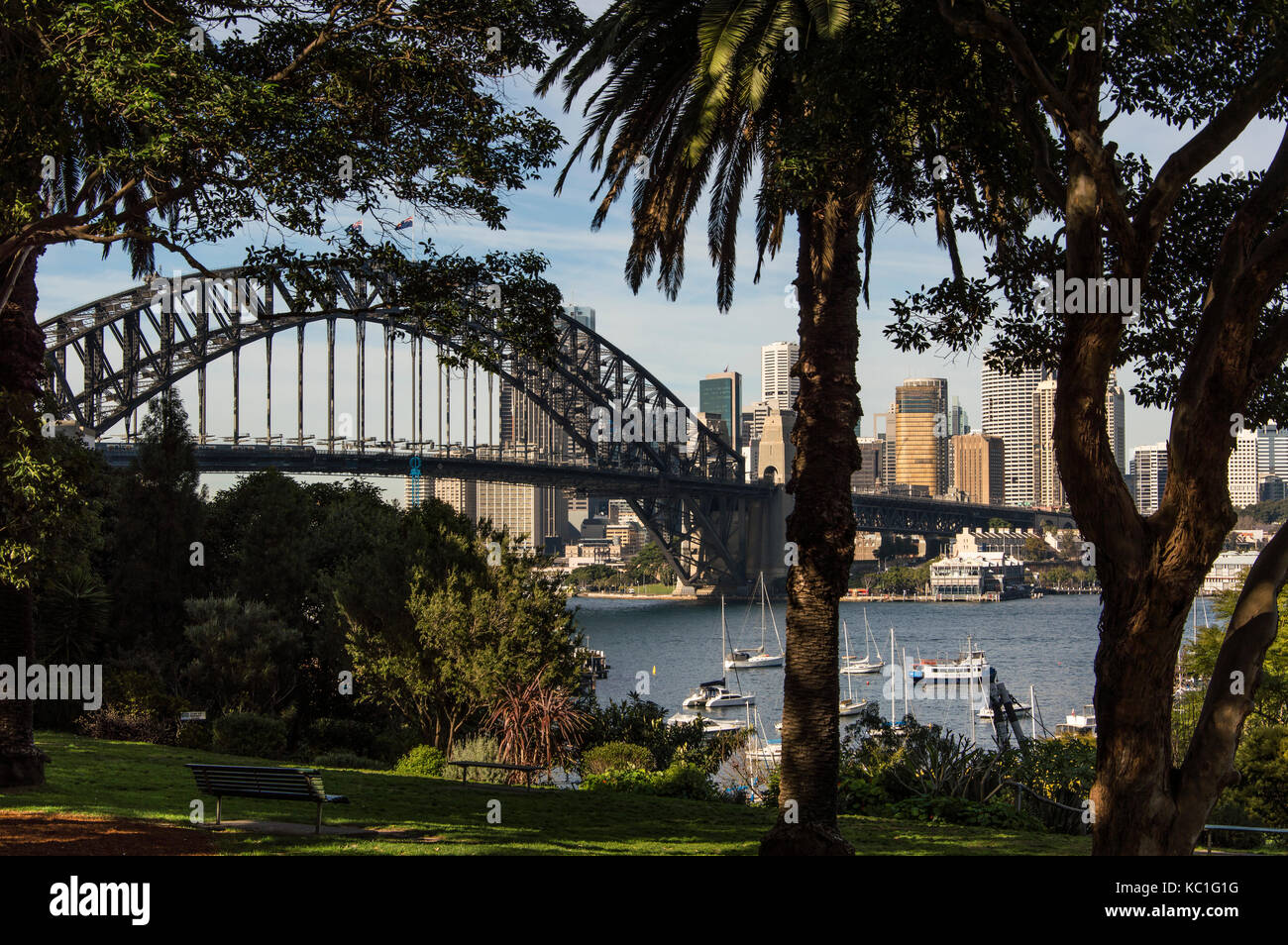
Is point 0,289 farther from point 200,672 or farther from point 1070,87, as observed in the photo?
point 200,672

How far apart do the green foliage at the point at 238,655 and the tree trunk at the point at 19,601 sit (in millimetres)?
11943

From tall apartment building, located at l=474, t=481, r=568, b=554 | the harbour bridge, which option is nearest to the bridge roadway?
the harbour bridge

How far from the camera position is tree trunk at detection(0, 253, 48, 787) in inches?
480

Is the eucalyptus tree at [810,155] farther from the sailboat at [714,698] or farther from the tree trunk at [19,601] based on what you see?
the sailboat at [714,698]

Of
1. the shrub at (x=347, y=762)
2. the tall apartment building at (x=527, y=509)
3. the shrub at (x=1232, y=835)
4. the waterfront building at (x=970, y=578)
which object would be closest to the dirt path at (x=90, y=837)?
the shrub at (x=347, y=762)

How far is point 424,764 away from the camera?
758 inches

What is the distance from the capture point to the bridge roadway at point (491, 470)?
232ft

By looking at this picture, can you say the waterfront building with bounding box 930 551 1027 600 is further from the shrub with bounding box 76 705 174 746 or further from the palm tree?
the palm tree

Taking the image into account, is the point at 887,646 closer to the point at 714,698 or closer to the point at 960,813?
the point at 714,698

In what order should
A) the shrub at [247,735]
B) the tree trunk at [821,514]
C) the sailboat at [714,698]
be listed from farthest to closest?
1. the sailboat at [714,698]
2. the shrub at [247,735]
3. the tree trunk at [821,514]

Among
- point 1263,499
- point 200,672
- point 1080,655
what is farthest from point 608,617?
point 1263,499

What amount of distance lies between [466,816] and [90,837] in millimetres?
4247
